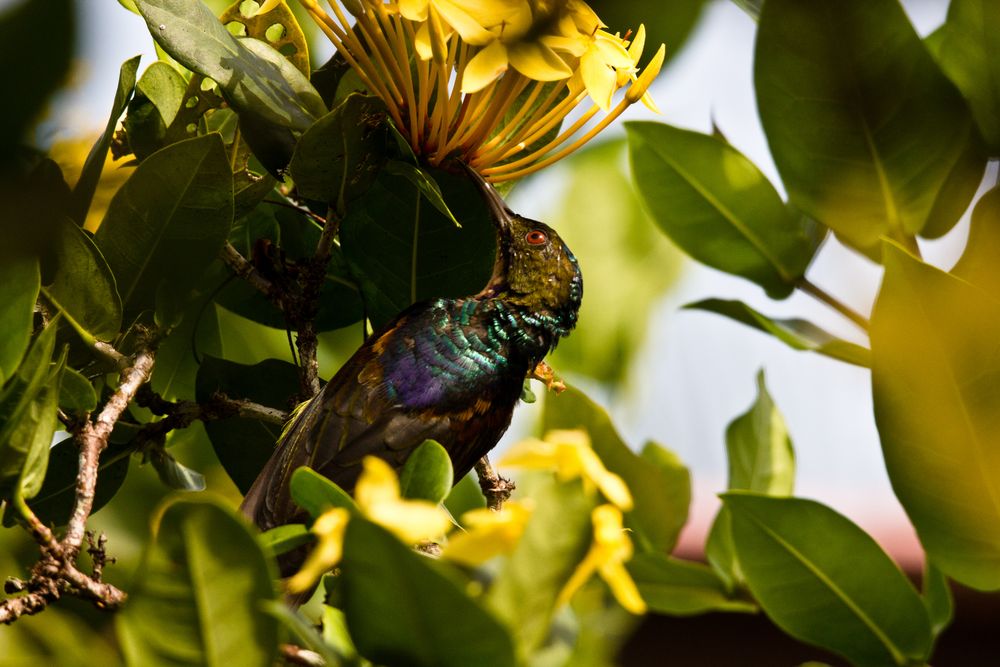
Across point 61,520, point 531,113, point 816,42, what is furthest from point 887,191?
point 61,520

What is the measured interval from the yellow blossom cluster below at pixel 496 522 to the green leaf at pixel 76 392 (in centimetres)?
55

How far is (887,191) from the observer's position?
126cm

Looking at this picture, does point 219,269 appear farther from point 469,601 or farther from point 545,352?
point 469,601

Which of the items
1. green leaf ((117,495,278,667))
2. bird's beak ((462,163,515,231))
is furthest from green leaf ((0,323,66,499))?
bird's beak ((462,163,515,231))

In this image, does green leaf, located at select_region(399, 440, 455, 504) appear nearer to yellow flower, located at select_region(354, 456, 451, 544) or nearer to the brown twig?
yellow flower, located at select_region(354, 456, 451, 544)

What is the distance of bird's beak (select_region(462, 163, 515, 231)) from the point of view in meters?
1.40

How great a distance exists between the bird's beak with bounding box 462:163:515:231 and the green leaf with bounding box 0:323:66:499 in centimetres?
59

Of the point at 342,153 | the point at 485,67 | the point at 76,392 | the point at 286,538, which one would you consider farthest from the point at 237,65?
the point at 286,538

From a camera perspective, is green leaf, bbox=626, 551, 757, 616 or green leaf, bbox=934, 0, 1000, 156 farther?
green leaf, bbox=626, 551, 757, 616

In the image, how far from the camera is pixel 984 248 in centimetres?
111

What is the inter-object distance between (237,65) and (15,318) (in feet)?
1.38

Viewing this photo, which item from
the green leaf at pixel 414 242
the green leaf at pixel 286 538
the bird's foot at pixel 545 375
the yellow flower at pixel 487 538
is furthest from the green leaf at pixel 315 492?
the bird's foot at pixel 545 375

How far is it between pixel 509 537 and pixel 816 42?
2.39 feet

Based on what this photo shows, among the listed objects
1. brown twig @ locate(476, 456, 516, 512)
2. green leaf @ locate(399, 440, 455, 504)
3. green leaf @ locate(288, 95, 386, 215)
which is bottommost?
brown twig @ locate(476, 456, 516, 512)
